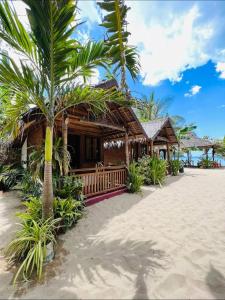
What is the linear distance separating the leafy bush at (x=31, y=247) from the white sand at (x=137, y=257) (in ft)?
0.81

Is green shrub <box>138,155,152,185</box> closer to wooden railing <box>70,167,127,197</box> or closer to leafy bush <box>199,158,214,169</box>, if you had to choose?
wooden railing <box>70,167,127,197</box>

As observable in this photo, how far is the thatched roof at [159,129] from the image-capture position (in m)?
12.9

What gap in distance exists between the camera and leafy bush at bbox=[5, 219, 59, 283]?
10.6 ft

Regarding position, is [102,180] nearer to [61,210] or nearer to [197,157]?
[61,210]

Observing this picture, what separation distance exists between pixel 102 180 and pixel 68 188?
93.3 inches

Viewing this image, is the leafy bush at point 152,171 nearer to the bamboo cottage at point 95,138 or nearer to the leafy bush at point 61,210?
the bamboo cottage at point 95,138

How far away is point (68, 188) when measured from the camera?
18.3ft

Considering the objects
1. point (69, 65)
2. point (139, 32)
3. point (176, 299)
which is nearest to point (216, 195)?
point (176, 299)

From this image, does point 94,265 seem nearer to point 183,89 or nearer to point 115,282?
point 115,282

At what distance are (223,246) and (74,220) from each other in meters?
3.68

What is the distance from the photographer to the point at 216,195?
8.50 m

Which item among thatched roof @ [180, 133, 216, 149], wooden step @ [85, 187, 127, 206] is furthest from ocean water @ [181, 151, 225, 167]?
wooden step @ [85, 187, 127, 206]

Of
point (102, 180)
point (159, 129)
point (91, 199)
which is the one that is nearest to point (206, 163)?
point (159, 129)

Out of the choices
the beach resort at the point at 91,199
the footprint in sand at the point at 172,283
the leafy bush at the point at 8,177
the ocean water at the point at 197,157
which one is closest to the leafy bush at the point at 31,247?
the beach resort at the point at 91,199
